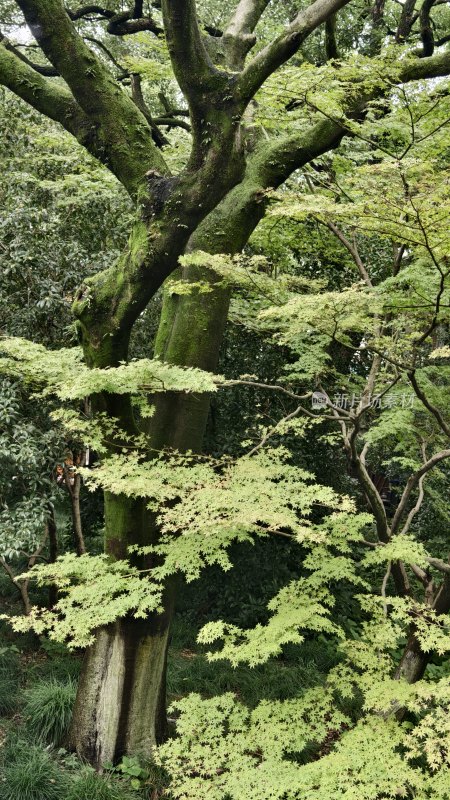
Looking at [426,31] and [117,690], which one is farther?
[426,31]

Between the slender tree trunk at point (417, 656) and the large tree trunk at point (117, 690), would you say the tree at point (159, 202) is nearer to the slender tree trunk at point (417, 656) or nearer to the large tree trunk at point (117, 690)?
the large tree trunk at point (117, 690)

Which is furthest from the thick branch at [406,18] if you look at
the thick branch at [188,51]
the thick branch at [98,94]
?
the thick branch at [188,51]

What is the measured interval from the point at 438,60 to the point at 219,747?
540 centimetres

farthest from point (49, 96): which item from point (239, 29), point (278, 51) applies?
point (239, 29)

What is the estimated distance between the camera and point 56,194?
17.5 feet

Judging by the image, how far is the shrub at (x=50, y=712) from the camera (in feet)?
15.3

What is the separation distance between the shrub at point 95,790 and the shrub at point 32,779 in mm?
103

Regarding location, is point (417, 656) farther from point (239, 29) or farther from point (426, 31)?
point (426, 31)

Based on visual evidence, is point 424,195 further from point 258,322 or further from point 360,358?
point 360,358

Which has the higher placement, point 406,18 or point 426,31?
point 406,18

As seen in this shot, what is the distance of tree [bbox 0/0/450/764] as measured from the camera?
11.2 feet

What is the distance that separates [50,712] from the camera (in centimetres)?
468

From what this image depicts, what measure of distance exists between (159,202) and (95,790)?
158 inches

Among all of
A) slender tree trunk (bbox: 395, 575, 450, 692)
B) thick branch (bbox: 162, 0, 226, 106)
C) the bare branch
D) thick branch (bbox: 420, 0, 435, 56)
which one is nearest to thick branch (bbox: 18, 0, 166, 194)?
thick branch (bbox: 162, 0, 226, 106)
